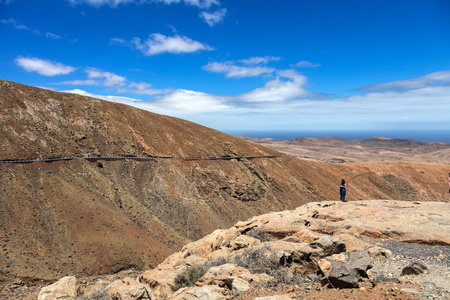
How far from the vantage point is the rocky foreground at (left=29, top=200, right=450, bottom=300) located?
19.2 feet

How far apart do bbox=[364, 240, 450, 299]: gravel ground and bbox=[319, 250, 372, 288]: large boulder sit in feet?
1.48

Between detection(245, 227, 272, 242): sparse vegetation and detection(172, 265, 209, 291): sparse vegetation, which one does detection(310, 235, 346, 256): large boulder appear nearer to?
detection(172, 265, 209, 291): sparse vegetation

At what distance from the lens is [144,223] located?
70.1ft

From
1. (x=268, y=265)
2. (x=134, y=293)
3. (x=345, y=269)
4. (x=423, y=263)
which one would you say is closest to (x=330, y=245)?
(x=345, y=269)

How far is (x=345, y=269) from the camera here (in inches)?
239

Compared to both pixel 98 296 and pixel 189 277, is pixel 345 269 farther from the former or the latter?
pixel 98 296

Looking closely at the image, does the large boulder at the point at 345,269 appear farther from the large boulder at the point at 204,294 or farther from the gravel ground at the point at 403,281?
the large boulder at the point at 204,294

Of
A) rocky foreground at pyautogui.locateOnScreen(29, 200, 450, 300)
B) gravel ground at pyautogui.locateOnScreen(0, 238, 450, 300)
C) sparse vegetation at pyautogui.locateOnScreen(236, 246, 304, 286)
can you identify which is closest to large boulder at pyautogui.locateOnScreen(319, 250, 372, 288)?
rocky foreground at pyautogui.locateOnScreen(29, 200, 450, 300)

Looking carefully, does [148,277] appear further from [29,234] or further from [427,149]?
[427,149]

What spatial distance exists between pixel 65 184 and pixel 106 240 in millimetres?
6208

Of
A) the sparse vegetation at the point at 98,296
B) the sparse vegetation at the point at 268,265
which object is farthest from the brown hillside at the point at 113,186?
the sparse vegetation at the point at 268,265

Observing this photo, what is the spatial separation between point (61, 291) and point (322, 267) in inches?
349

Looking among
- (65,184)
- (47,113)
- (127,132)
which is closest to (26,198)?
(65,184)

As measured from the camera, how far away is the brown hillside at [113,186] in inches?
641
